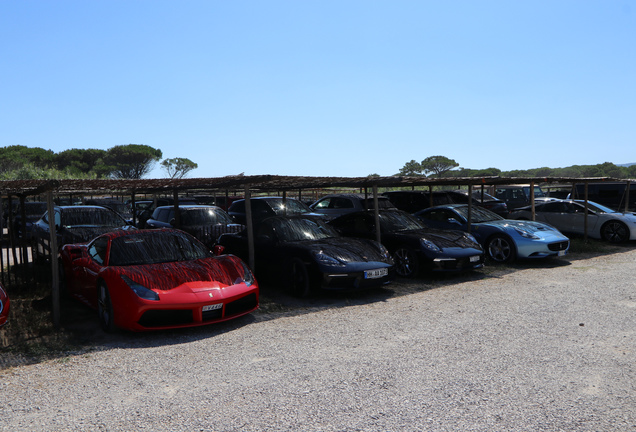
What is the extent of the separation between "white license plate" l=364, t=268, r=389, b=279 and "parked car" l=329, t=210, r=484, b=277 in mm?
1680

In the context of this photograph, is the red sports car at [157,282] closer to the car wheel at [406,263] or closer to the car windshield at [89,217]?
the car windshield at [89,217]

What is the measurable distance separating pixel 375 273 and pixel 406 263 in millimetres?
2151

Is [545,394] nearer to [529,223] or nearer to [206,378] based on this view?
[206,378]

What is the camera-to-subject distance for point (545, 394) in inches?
153

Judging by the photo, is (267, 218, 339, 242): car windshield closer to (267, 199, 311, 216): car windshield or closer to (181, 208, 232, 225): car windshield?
(181, 208, 232, 225): car windshield

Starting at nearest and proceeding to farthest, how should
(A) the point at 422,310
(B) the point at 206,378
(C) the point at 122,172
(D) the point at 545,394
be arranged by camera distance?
(D) the point at 545,394
(B) the point at 206,378
(A) the point at 422,310
(C) the point at 122,172

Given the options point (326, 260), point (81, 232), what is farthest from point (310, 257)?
point (81, 232)

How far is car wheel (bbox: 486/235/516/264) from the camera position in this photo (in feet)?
35.6

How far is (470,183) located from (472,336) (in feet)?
24.1

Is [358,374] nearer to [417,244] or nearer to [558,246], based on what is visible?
[417,244]

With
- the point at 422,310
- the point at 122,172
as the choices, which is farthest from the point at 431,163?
the point at 422,310

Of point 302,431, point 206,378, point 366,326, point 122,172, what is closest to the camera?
point 302,431

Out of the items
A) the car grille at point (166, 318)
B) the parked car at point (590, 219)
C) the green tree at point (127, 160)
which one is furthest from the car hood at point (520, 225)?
the green tree at point (127, 160)

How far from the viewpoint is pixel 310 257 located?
24.9 ft
